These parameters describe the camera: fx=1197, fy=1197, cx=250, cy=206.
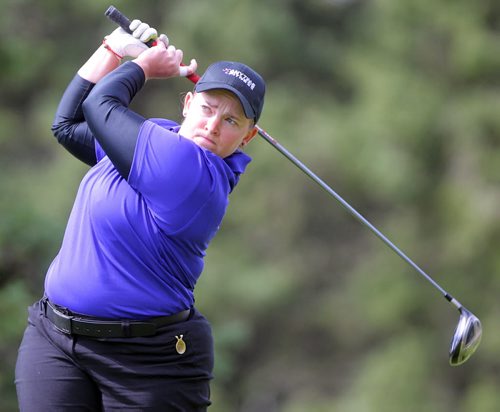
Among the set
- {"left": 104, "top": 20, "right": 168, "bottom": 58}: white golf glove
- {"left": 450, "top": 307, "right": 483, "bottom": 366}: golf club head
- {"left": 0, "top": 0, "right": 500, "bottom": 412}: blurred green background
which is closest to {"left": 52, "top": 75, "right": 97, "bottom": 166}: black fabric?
{"left": 104, "top": 20, "right": 168, "bottom": 58}: white golf glove

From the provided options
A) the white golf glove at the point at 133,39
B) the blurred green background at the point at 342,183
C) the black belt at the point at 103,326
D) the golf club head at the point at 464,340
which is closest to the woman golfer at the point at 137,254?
the black belt at the point at 103,326

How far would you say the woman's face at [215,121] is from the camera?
3775mm

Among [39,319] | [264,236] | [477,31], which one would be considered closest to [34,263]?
[39,319]

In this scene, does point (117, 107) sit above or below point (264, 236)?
above

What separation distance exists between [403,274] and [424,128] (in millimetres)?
2330

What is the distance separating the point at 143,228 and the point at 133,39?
783 millimetres

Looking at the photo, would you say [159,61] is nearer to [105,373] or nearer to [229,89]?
[229,89]

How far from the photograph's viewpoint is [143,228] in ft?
12.2

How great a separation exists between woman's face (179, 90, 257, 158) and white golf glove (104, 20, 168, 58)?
14.3 inches

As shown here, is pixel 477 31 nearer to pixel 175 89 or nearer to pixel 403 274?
pixel 403 274

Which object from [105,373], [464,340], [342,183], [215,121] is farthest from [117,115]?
[342,183]

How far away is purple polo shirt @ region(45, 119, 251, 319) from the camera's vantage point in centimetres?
364

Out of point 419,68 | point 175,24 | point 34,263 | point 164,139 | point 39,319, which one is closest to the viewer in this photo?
point 164,139

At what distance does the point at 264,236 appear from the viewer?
2050cm
